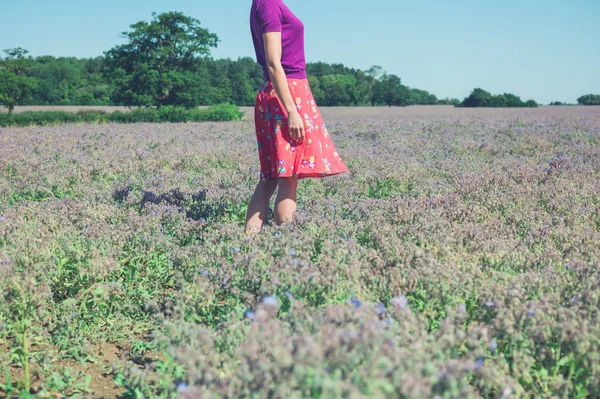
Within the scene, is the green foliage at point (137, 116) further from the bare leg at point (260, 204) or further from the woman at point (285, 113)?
the woman at point (285, 113)

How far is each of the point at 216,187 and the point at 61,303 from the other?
2.88 m

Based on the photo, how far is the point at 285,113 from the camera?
12.4ft

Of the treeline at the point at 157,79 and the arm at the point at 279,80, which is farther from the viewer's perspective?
the treeline at the point at 157,79

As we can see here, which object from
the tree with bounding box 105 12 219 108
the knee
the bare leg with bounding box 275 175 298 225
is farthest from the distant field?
the tree with bounding box 105 12 219 108

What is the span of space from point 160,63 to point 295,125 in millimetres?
47596

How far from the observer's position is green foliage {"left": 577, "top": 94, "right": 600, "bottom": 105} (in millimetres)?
46094

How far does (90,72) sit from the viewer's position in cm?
10375

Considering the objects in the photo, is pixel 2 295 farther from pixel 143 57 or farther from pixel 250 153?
pixel 143 57

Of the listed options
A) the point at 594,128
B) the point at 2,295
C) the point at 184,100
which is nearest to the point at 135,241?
the point at 2,295

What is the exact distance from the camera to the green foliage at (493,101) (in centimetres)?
5428

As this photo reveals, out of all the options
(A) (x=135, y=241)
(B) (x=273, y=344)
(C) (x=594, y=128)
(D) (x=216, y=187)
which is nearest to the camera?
(B) (x=273, y=344)

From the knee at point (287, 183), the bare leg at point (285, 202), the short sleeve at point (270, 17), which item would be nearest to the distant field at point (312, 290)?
the bare leg at point (285, 202)

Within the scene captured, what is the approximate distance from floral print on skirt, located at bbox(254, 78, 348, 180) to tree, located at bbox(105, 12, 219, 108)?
146 ft

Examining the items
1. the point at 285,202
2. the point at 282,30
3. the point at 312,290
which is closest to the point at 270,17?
the point at 282,30
